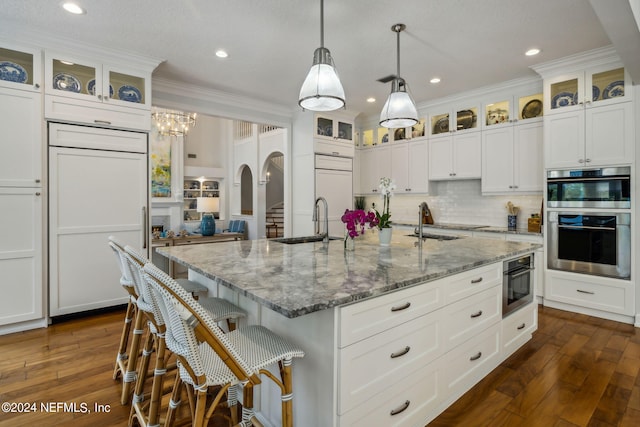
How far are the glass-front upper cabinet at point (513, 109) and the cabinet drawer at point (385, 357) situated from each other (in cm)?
363

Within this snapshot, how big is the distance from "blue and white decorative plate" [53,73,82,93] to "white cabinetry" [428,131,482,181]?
4552mm

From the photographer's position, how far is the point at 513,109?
430cm

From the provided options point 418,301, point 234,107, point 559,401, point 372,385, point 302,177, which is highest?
point 234,107

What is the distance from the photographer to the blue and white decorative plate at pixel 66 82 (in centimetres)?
319

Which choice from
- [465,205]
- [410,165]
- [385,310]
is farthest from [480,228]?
[385,310]

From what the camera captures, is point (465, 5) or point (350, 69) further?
point (350, 69)

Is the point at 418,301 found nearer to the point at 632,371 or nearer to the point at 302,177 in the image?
the point at 632,371

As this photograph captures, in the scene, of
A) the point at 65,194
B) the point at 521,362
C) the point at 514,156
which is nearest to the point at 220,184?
the point at 65,194

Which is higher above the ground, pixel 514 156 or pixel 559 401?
pixel 514 156

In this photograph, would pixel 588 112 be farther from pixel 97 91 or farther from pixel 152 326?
pixel 97 91

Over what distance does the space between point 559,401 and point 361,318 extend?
5.29 feet

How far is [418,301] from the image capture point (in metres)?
1.62

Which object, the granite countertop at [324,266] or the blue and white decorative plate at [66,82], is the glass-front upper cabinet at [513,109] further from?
the blue and white decorative plate at [66,82]

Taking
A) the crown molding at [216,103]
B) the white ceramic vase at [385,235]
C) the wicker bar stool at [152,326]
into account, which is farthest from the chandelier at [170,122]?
the wicker bar stool at [152,326]
